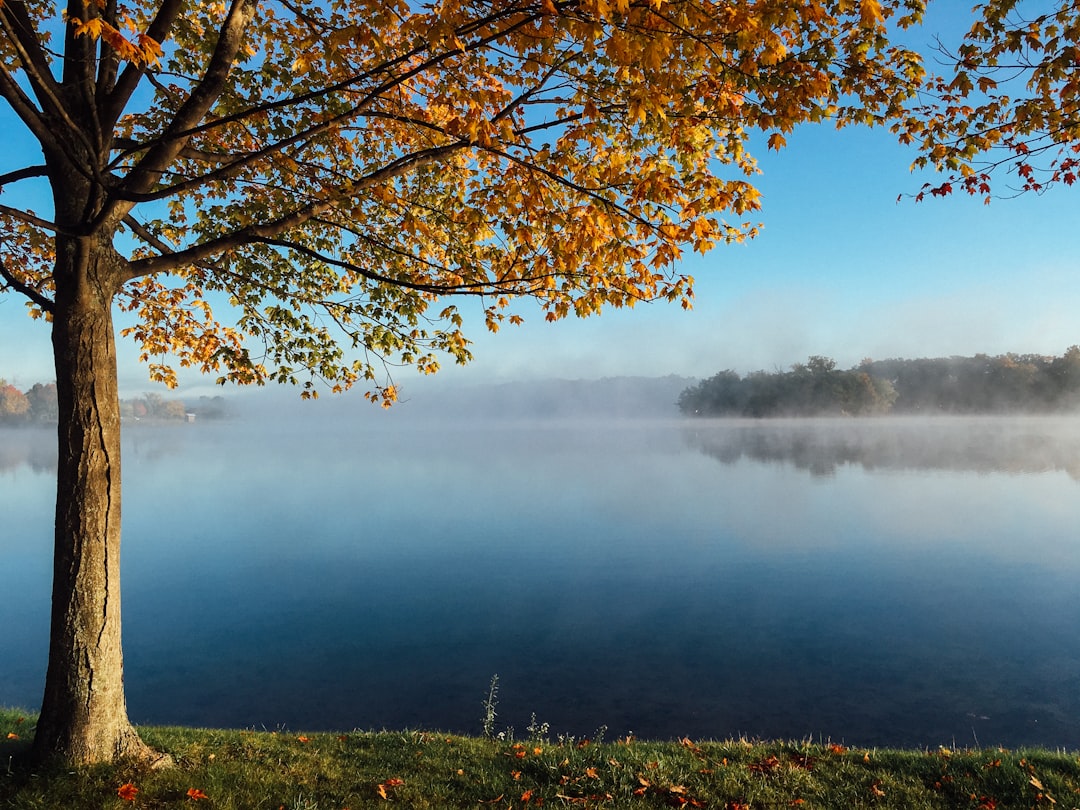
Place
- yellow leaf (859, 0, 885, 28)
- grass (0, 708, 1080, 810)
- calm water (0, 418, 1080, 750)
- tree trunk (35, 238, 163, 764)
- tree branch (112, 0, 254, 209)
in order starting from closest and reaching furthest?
yellow leaf (859, 0, 885, 28)
grass (0, 708, 1080, 810)
tree trunk (35, 238, 163, 764)
tree branch (112, 0, 254, 209)
calm water (0, 418, 1080, 750)

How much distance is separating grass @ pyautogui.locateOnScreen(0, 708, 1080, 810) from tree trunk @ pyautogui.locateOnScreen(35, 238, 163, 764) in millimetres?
347

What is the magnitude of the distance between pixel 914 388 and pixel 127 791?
636 feet

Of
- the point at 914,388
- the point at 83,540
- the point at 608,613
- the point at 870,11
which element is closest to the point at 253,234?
the point at 83,540

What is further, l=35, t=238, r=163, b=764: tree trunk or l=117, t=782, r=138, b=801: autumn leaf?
l=35, t=238, r=163, b=764: tree trunk

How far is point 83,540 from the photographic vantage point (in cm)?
551

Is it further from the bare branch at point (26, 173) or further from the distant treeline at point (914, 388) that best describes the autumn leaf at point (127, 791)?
the distant treeline at point (914, 388)

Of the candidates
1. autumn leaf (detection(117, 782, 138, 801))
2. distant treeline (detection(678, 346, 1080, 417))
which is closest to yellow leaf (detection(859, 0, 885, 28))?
autumn leaf (detection(117, 782, 138, 801))

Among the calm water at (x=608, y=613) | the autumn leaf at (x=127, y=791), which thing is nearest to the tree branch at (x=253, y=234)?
the autumn leaf at (x=127, y=791)

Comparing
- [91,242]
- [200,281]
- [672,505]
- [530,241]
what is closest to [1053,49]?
[530,241]

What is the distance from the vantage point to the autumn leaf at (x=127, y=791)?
5031 mm

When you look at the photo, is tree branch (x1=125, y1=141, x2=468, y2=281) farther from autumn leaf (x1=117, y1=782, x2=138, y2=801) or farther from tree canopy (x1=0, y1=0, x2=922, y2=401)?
autumn leaf (x1=117, y1=782, x2=138, y2=801)

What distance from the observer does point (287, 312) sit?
10023 millimetres

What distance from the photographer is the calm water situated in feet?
37.5

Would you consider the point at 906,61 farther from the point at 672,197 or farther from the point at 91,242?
the point at 91,242
